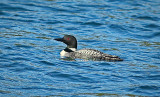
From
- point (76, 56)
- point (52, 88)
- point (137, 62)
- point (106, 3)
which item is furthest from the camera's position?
point (106, 3)

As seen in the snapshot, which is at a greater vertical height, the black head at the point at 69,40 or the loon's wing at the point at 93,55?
the black head at the point at 69,40

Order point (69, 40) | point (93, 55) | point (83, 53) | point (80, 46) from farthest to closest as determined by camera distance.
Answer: point (80, 46)
point (69, 40)
point (83, 53)
point (93, 55)

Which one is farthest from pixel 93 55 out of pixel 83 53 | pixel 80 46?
pixel 80 46

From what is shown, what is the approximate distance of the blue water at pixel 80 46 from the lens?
327 inches

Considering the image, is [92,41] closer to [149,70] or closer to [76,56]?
[76,56]

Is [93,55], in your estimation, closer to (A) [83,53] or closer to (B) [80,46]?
(A) [83,53]

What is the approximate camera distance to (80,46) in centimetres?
1262

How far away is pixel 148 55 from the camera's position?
11.3 meters

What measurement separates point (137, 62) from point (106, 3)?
805 cm

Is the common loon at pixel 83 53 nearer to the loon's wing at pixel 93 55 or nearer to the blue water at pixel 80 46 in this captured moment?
the loon's wing at pixel 93 55

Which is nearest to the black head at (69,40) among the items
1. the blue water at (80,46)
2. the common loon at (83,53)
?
the common loon at (83,53)

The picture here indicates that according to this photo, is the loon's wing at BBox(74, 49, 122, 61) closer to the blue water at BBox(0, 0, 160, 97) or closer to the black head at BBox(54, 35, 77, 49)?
the blue water at BBox(0, 0, 160, 97)

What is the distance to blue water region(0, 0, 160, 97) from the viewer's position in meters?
8.30

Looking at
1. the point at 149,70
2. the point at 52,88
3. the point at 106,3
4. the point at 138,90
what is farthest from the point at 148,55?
the point at 106,3
